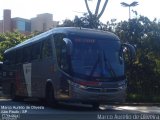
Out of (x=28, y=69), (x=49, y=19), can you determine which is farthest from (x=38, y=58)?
(x=49, y=19)

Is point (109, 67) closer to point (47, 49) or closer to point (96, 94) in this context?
point (96, 94)

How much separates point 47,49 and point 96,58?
2824mm

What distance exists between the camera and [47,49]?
20.9 meters

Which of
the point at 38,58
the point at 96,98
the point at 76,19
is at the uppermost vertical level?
the point at 76,19

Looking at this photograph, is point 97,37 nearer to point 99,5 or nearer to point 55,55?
point 55,55

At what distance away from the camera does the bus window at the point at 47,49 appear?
2046 cm

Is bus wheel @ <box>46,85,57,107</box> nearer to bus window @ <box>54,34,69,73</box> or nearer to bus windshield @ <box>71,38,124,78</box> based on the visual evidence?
bus window @ <box>54,34,69,73</box>

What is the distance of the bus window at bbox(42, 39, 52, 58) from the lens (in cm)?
2046

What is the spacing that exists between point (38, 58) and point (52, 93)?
2599 mm

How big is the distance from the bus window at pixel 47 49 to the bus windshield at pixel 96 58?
1822 millimetres

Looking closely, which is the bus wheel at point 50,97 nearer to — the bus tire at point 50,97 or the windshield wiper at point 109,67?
the bus tire at point 50,97

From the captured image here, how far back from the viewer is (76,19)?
3334 cm

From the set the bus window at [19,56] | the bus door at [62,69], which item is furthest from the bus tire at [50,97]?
the bus window at [19,56]

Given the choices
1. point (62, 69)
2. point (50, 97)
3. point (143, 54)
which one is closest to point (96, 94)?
point (62, 69)
